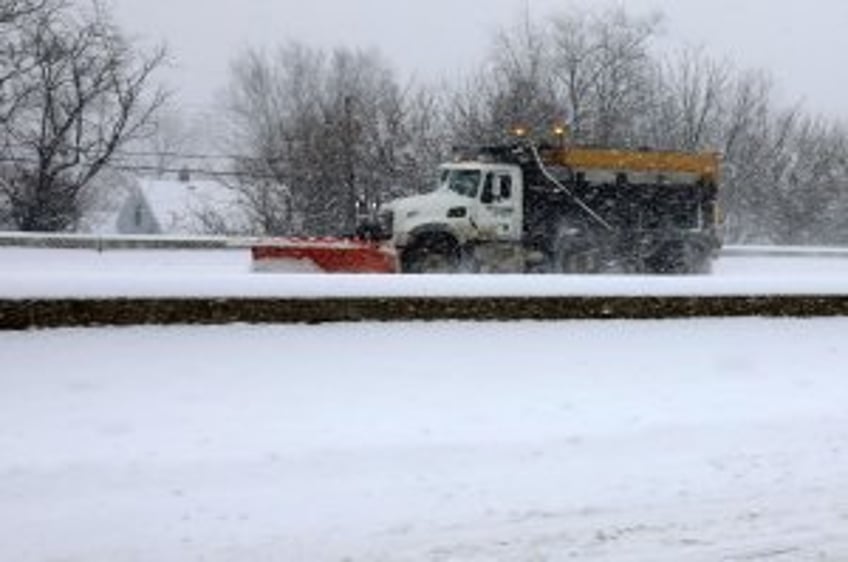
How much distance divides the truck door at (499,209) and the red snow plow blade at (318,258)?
4.38 m

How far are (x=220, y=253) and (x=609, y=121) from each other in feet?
71.6

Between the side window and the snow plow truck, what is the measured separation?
0.02 m

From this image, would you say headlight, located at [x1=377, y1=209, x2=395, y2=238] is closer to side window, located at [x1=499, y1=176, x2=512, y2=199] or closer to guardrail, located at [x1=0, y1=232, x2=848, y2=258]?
side window, located at [x1=499, y1=176, x2=512, y2=199]

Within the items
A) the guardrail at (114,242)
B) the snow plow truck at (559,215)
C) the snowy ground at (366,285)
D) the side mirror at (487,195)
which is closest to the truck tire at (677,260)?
the snow plow truck at (559,215)

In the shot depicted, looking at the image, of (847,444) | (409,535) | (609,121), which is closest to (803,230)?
(609,121)

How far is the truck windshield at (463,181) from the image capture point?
23.2m

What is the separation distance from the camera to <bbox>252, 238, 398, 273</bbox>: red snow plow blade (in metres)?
18.9

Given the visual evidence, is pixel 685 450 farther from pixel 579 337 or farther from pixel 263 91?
pixel 263 91

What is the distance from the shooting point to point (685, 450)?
10.2m

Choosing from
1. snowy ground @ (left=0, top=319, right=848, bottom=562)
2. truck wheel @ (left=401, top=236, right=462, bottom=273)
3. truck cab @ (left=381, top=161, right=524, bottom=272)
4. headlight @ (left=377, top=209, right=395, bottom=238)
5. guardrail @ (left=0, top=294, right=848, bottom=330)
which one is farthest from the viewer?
headlight @ (left=377, top=209, right=395, bottom=238)

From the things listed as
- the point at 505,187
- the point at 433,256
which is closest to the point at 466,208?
the point at 505,187

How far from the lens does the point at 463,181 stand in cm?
2330

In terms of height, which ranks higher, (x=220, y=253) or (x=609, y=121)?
(x=609, y=121)

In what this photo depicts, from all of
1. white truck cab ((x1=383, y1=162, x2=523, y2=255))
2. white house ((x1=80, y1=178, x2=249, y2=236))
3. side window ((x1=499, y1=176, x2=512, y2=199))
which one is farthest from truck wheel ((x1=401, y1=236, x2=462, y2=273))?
white house ((x1=80, y1=178, x2=249, y2=236))
